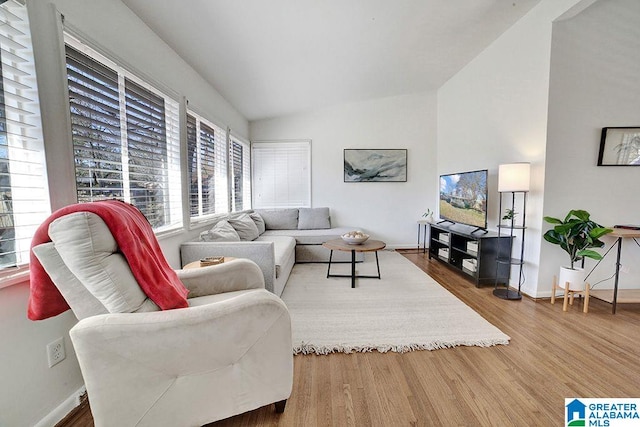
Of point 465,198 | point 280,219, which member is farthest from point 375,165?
point 280,219

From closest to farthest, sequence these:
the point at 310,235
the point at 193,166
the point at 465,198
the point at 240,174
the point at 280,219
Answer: the point at 193,166 → the point at 465,198 → the point at 310,235 → the point at 240,174 → the point at 280,219

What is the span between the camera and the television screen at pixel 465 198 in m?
3.28

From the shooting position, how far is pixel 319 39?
102 inches

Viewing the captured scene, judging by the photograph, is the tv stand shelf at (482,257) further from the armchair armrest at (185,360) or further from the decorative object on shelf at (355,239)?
the armchair armrest at (185,360)

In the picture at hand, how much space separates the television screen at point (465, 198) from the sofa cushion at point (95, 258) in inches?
138

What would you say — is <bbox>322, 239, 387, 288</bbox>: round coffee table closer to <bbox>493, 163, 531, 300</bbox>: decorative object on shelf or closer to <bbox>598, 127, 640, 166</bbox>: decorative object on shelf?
<bbox>493, 163, 531, 300</bbox>: decorative object on shelf

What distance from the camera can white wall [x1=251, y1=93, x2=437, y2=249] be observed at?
490 cm

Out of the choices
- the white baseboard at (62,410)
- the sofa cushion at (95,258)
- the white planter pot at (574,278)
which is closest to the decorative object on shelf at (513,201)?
the white planter pot at (574,278)

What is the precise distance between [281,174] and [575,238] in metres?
4.16

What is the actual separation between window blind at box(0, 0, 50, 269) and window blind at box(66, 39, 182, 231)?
0.21 metres

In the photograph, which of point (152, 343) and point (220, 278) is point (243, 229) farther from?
point (152, 343)

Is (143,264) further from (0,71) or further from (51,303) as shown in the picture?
(0,71)

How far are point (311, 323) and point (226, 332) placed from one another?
1.26 meters

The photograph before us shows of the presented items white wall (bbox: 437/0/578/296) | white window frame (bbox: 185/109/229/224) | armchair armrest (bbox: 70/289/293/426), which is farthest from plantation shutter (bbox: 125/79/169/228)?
white wall (bbox: 437/0/578/296)
